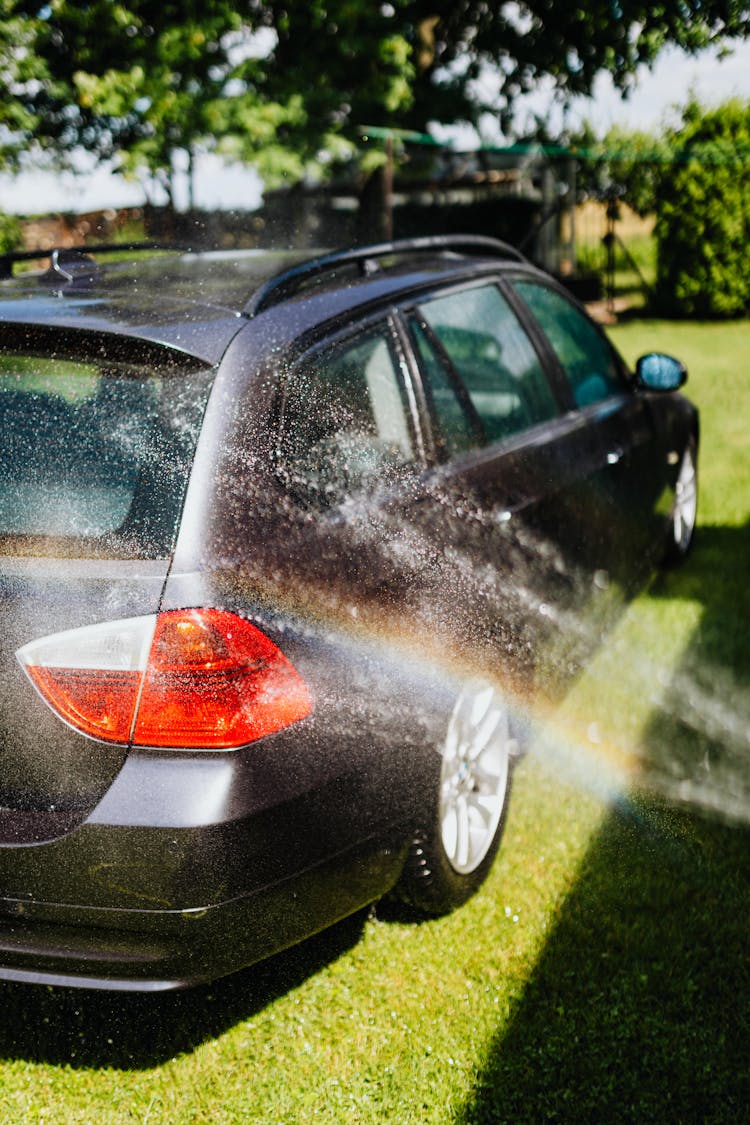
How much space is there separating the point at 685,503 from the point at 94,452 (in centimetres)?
402

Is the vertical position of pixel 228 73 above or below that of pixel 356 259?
above

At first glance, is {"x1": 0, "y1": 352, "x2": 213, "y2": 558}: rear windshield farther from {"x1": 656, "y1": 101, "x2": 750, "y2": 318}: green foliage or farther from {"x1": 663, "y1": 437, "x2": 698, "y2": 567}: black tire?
{"x1": 656, "y1": 101, "x2": 750, "y2": 318}: green foliage

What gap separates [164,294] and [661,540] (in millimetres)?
3019

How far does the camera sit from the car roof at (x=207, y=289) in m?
2.28

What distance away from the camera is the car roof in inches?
89.9

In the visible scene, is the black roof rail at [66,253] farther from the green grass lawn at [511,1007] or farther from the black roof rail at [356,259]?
the green grass lawn at [511,1007]

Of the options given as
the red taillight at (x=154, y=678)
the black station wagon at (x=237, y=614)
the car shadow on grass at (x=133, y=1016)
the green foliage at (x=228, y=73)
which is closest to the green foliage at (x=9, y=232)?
the green foliage at (x=228, y=73)

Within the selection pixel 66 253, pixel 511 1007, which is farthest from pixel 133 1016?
pixel 66 253

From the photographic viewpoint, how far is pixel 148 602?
6.28ft

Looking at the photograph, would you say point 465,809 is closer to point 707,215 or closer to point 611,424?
→ point 611,424

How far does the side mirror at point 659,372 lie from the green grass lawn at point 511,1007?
1.62 meters

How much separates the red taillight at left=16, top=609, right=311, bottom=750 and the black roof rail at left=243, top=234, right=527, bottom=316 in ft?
2.75

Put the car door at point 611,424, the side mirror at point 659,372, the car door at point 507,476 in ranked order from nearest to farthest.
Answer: the car door at point 507,476
the car door at point 611,424
the side mirror at point 659,372

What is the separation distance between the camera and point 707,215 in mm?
18672
